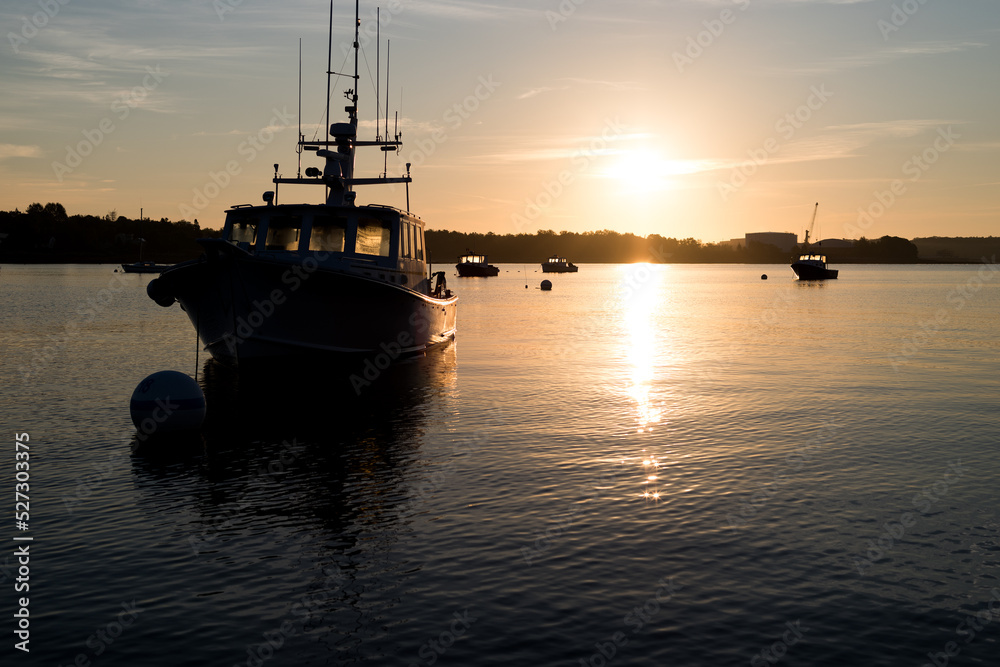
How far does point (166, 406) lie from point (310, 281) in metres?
5.84

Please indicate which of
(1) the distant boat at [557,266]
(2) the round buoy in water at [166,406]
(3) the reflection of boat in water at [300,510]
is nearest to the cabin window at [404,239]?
(3) the reflection of boat in water at [300,510]

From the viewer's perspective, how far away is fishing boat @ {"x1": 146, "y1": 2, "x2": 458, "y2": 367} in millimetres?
20406

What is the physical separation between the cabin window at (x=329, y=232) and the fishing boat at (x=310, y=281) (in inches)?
1.1

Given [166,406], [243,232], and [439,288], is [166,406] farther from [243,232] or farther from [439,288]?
[439,288]

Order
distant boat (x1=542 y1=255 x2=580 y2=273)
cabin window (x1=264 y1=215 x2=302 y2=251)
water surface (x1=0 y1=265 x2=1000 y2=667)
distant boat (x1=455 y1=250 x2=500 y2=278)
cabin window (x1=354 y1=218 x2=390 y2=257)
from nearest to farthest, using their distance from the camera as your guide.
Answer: water surface (x1=0 y1=265 x2=1000 y2=667), cabin window (x1=264 y1=215 x2=302 y2=251), cabin window (x1=354 y1=218 x2=390 y2=257), distant boat (x1=455 y1=250 x2=500 y2=278), distant boat (x1=542 y1=255 x2=580 y2=273)

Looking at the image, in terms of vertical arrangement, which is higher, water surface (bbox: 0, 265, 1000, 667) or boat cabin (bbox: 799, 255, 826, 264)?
boat cabin (bbox: 799, 255, 826, 264)

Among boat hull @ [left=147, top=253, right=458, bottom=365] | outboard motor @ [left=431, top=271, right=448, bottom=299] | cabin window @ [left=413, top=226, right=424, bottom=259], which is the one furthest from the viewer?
outboard motor @ [left=431, top=271, right=448, bottom=299]

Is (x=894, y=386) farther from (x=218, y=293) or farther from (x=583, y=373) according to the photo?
(x=218, y=293)

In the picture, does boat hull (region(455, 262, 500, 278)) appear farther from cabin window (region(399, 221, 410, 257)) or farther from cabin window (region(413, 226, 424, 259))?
cabin window (region(399, 221, 410, 257))

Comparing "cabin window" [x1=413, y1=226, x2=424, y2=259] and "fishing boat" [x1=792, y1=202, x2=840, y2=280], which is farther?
"fishing boat" [x1=792, y1=202, x2=840, y2=280]

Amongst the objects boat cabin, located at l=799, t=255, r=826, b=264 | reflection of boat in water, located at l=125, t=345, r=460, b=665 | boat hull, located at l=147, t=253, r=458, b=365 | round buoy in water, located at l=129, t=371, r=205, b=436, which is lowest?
reflection of boat in water, located at l=125, t=345, r=460, b=665

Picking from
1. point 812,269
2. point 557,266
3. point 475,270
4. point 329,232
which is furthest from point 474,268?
point 329,232

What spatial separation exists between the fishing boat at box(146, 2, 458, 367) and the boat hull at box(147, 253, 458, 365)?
1.1 inches

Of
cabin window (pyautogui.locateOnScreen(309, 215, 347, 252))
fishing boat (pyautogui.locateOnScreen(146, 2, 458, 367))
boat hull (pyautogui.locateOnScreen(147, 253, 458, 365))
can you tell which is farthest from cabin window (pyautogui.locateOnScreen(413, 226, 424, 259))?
cabin window (pyautogui.locateOnScreen(309, 215, 347, 252))
